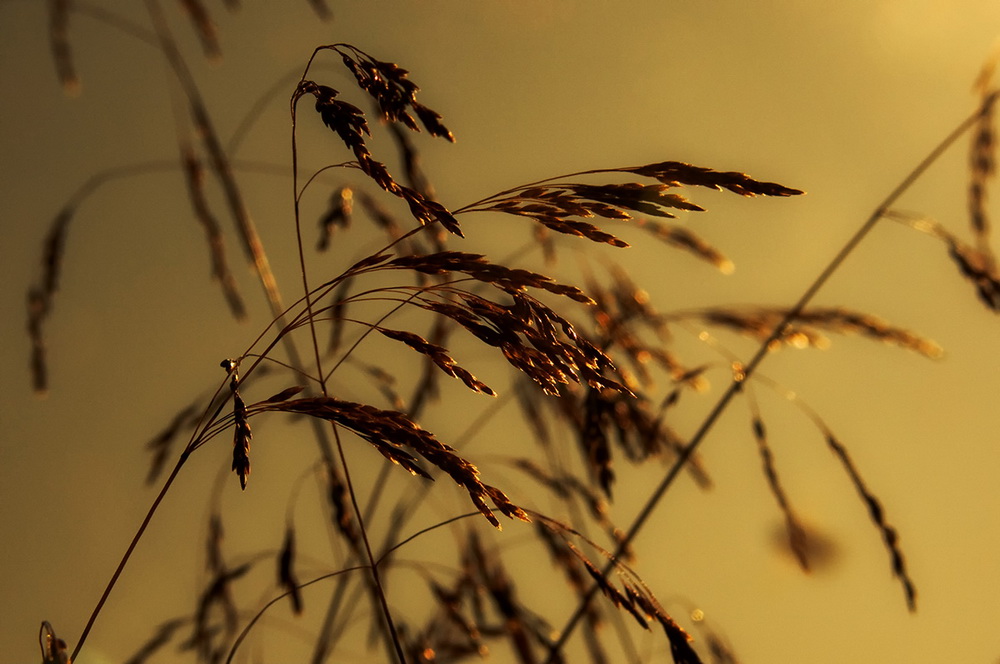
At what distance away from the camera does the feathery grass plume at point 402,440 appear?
698 millimetres

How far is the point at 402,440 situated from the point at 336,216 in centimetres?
56

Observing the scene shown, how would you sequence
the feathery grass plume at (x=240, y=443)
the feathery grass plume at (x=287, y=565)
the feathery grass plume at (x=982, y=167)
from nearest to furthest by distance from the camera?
the feathery grass plume at (x=240, y=443)
the feathery grass plume at (x=287, y=565)
the feathery grass plume at (x=982, y=167)

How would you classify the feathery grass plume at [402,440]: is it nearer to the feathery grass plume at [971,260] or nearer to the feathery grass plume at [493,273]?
the feathery grass plume at [493,273]

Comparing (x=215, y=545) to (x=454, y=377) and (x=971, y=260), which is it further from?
(x=971, y=260)

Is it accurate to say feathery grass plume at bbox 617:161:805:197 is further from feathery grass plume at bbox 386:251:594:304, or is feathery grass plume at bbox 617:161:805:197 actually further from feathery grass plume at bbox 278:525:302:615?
feathery grass plume at bbox 278:525:302:615

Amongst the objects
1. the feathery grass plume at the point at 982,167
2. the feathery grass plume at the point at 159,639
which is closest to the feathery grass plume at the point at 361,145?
the feathery grass plume at the point at 159,639

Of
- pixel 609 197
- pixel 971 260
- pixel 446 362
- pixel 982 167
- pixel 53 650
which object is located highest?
pixel 982 167

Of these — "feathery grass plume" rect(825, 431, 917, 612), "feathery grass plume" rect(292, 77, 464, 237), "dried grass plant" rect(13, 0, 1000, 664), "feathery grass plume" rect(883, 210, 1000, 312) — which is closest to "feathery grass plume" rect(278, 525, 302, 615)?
"dried grass plant" rect(13, 0, 1000, 664)

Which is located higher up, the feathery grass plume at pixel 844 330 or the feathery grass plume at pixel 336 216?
the feathery grass plume at pixel 336 216

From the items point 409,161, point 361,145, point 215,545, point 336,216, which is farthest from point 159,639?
point 361,145

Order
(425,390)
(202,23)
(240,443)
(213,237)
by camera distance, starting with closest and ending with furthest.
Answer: (240,443) → (202,23) → (213,237) → (425,390)

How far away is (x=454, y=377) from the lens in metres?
0.81

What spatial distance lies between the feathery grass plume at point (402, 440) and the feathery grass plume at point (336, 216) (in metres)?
0.48

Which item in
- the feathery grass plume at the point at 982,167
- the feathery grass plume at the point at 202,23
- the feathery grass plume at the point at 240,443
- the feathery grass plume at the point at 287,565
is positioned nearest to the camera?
the feathery grass plume at the point at 240,443
